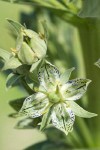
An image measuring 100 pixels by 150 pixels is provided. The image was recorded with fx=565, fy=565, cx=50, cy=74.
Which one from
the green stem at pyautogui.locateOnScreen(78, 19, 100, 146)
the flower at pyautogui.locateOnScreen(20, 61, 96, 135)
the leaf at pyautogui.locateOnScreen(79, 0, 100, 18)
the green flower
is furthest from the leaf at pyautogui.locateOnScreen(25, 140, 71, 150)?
the leaf at pyautogui.locateOnScreen(79, 0, 100, 18)

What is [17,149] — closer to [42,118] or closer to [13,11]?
[13,11]

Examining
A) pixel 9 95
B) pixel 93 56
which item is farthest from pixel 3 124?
pixel 93 56

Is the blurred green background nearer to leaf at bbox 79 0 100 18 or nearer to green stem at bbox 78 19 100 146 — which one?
green stem at bbox 78 19 100 146

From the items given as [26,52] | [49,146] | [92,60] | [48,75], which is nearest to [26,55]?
[26,52]

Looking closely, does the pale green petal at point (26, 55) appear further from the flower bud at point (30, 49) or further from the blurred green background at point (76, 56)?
the blurred green background at point (76, 56)

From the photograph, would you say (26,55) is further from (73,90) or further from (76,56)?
(76,56)

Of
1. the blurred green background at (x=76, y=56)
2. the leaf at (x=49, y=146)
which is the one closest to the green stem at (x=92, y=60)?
the blurred green background at (x=76, y=56)
